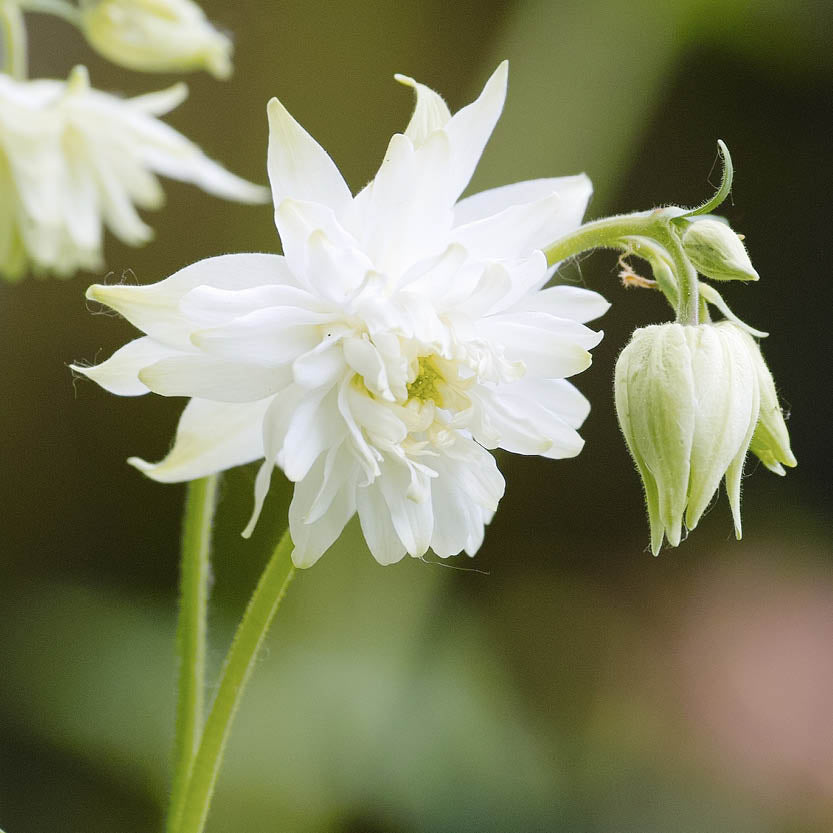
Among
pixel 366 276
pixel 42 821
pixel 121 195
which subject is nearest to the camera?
pixel 366 276

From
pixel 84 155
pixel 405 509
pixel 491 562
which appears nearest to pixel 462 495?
pixel 405 509

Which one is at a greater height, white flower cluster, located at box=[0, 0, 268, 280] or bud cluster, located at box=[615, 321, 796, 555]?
bud cluster, located at box=[615, 321, 796, 555]

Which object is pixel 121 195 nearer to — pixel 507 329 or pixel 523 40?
pixel 507 329

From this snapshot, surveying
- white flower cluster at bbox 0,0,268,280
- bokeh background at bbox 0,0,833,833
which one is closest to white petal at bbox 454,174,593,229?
white flower cluster at bbox 0,0,268,280

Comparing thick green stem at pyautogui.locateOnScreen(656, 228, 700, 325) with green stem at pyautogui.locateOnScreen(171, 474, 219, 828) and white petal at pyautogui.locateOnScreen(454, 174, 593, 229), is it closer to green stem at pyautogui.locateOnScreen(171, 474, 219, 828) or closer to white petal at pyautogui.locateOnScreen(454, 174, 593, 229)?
white petal at pyautogui.locateOnScreen(454, 174, 593, 229)

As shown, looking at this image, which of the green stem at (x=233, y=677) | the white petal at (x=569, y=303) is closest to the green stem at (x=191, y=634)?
the green stem at (x=233, y=677)

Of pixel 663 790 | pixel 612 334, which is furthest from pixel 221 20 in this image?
pixel 663 790

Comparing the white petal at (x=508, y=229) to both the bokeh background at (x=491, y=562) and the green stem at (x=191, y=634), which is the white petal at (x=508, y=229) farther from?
the bokeh background at (x=491, y=562)
